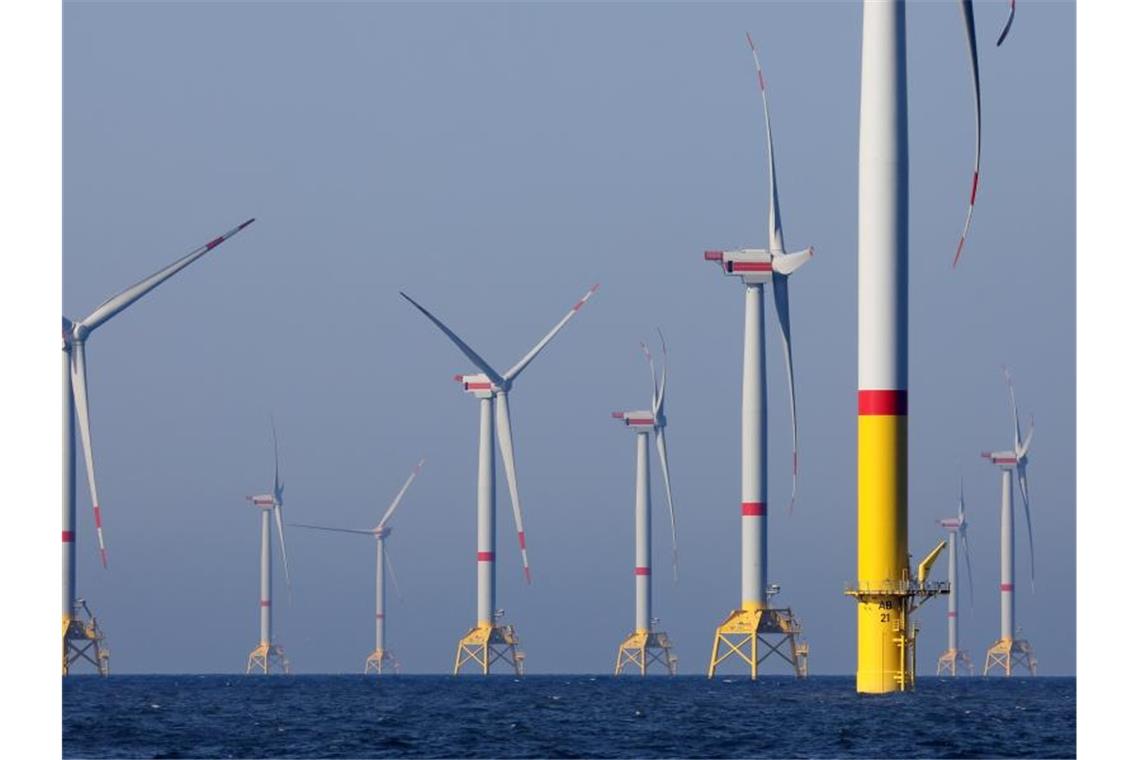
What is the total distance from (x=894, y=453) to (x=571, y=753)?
1773 centimetres

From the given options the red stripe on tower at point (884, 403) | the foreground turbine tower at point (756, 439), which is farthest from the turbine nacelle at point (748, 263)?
the red stripe on tower at point (884, 403)

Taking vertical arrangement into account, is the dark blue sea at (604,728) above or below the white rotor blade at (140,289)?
below

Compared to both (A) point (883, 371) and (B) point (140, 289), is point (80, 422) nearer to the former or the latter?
(B) point (140, 289)

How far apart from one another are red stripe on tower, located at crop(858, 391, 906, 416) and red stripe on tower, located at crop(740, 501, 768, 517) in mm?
58332

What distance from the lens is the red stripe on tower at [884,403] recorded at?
9462cm

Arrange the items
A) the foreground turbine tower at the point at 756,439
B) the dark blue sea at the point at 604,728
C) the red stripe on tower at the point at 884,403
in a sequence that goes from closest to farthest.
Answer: the dark blue sea at the point at 604,728
the red stripe on tower at the point at 884,403
the foreground turbine tower at the point at 756,439

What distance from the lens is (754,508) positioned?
503ft

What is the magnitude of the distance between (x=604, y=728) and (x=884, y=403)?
22615mm

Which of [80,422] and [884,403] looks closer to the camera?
[884,403]

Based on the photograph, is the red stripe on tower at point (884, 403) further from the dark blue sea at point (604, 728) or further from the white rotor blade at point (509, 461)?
the white rotor blade at point (509, 461)

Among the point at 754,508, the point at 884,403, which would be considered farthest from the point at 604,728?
the point at 754,508

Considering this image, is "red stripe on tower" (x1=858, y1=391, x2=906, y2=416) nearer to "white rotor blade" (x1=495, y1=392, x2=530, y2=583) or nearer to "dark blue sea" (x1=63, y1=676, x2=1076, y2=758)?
"dark blue sea" (x1=63, y1=676, x2=1076, y2=758)

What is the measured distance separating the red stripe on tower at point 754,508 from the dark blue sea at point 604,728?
38.0 ft

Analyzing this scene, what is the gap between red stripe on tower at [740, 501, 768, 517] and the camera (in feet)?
502
